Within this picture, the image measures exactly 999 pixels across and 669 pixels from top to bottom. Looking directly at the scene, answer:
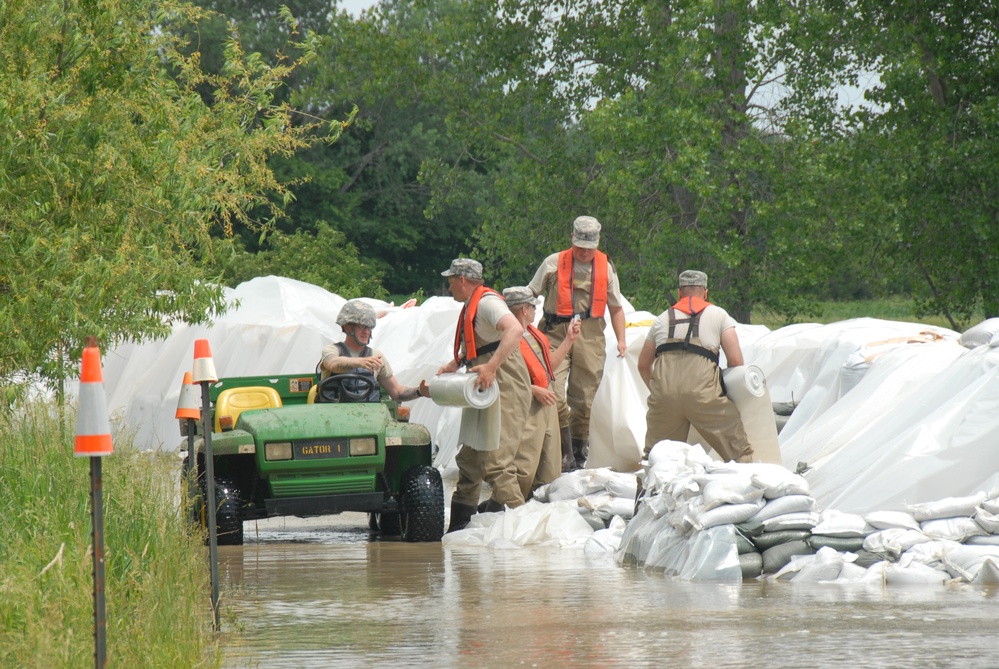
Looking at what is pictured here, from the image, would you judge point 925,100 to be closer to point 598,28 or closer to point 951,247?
point 951,247

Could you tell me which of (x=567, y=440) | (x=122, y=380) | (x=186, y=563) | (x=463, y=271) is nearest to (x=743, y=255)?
(x=122, y=380)

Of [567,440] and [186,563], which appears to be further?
[567,440]

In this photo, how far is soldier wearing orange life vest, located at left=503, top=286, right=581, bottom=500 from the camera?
38.5 feet

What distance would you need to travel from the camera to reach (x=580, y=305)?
13242 millimetres

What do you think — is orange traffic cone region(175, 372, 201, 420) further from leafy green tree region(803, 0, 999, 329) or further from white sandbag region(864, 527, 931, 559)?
leafy green tree region(803, 0, 999, 329)

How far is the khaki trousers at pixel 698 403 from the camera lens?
11594 mm

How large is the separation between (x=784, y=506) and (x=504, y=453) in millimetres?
3039

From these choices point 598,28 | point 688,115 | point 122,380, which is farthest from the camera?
point 598,28

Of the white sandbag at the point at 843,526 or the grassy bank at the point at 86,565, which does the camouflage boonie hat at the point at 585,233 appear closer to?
the white sandbag at the point at 843,526

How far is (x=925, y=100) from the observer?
25.4 meters

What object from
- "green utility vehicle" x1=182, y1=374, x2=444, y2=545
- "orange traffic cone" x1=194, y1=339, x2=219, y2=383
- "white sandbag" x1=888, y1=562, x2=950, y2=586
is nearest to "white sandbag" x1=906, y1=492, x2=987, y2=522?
"white sandbag" x1=888, y1=562, x2=950, y2=586

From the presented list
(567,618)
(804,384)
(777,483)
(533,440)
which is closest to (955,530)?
(777,483)

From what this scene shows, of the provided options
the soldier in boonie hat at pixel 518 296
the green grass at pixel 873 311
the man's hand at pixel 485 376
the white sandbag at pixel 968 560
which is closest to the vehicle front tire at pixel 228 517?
the man's hand at pixel 485 376

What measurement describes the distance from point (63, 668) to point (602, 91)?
3019cm
